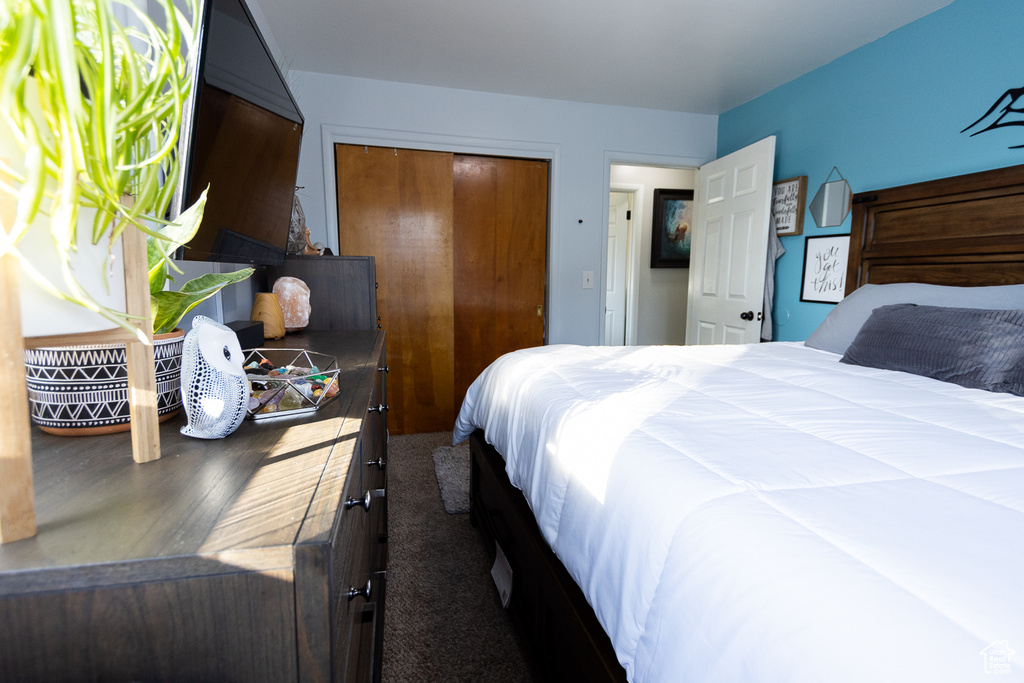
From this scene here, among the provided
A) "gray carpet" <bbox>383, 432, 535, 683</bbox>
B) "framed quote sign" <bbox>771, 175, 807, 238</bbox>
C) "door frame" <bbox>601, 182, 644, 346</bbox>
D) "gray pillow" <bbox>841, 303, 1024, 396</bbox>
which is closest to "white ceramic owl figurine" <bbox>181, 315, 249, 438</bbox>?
"gray carpet" <bbox>383, 432, 535, 683</bbox>

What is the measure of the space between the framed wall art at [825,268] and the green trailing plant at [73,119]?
3.09 metres

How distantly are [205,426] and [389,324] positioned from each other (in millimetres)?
2748

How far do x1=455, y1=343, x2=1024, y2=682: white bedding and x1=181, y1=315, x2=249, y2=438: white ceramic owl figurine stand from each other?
645mm

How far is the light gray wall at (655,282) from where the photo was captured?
4762 mm

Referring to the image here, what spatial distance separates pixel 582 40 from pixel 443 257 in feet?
5.20

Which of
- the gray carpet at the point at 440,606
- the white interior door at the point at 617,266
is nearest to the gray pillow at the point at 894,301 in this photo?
the gray carpet at the point at 440,606

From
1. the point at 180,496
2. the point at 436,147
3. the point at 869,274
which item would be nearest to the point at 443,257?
the point at 436,147

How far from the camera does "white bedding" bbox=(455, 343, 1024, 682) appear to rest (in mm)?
498

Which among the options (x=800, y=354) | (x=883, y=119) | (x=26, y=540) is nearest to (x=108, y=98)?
(x=26, y=540)

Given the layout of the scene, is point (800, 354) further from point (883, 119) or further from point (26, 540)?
point (26, 540)

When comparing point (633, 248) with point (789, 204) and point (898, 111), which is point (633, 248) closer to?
point (789, 204)

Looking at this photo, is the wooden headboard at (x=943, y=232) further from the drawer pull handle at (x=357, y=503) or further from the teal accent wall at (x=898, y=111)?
the drawer pull handle at (x=357, y=503)

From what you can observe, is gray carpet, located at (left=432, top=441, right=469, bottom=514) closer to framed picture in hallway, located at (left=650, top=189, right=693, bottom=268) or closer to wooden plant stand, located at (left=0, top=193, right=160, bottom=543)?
wooden plant stand, located at (left=0, top=193, right=160, bottom=543)

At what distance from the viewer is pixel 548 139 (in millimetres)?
3479
